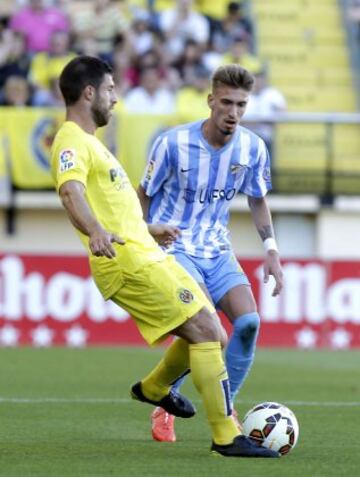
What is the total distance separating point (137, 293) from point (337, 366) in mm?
7423

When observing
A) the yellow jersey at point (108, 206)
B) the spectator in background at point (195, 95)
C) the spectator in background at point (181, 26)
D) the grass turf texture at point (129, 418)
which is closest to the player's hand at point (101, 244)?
the yellow jersey at point (108, 206)

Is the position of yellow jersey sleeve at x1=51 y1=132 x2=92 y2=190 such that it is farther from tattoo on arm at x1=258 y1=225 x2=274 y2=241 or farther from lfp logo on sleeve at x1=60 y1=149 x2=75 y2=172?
tattoo on arm at x1=258 y1=225 x2=274 y2=241

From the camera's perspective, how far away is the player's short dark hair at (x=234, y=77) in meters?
8.32

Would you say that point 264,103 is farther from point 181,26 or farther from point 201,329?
point 201,329

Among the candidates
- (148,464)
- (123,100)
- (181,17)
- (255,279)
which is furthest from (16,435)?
(181,17)

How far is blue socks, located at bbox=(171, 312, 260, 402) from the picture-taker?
8.42 metres

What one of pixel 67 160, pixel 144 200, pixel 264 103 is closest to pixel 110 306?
pixel 264 103

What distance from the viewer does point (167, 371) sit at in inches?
324

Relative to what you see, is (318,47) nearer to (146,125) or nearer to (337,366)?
(146,125)

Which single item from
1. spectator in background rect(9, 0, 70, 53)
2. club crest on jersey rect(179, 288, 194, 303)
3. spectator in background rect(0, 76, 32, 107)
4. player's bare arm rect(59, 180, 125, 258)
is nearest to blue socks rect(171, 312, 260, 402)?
club crest on jersey rect(179, 288, 194, 303)

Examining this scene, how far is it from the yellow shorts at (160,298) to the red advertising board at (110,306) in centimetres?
921

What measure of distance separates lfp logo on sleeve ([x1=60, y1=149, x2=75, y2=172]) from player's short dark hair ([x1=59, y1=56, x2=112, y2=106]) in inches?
14.1

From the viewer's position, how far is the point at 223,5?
2103 cm

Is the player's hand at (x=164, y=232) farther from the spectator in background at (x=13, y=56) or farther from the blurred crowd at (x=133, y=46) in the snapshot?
the spectator in background at (x=13, y=56)
